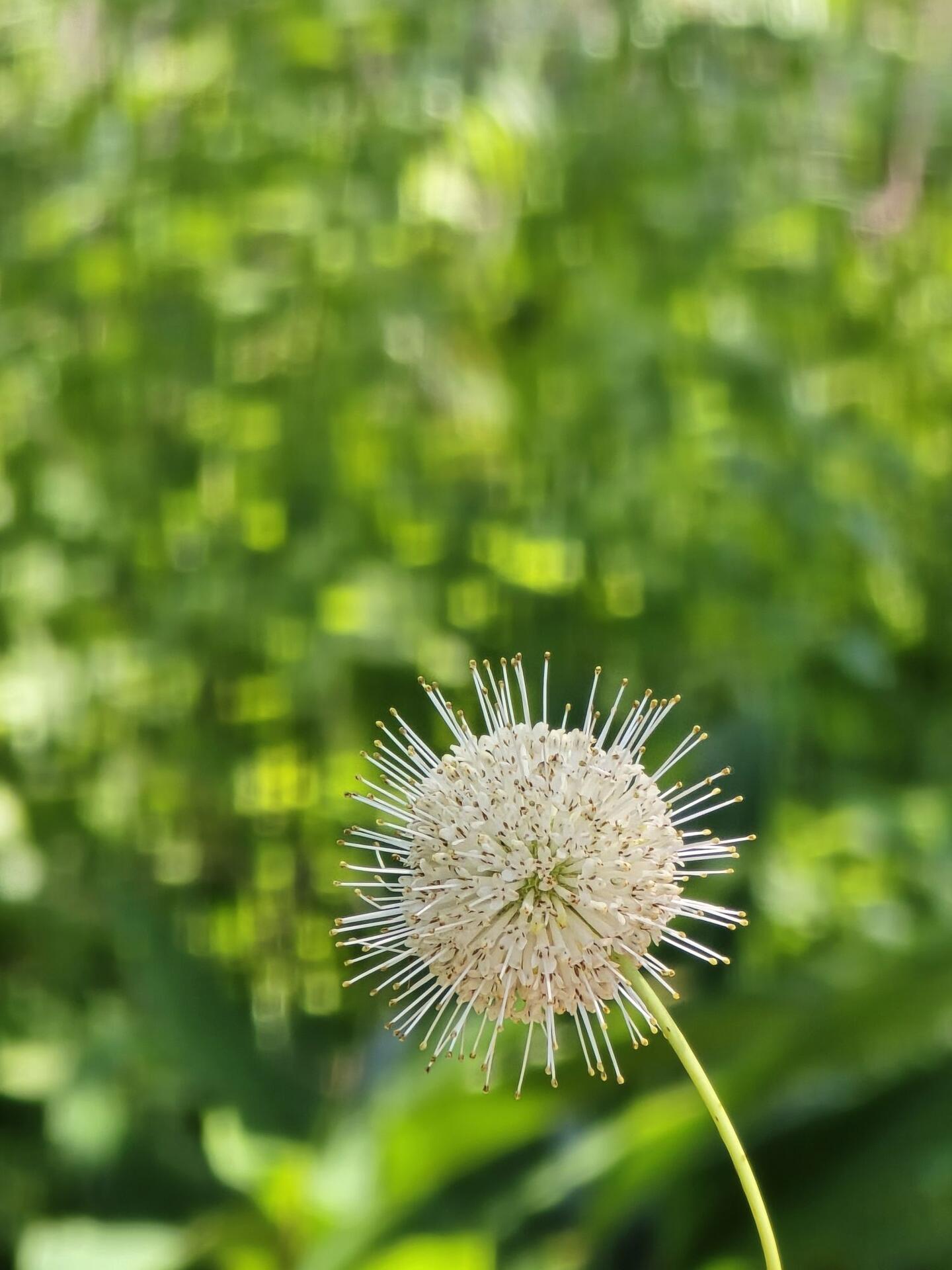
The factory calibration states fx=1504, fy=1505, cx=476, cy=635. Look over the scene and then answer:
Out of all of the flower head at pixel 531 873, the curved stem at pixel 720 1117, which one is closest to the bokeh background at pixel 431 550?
the flower head at pixel 531 873

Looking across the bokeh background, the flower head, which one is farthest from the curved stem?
the bokeh background

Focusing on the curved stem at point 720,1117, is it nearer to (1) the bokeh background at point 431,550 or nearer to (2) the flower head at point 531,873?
(2) the flower head at point 531,873

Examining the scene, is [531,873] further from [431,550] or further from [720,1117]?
[431,550]

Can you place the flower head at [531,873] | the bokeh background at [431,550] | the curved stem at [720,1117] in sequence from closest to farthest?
the curved stem at [720,1117] < the flower head at [531,873] < the bokeh background at [431,550]

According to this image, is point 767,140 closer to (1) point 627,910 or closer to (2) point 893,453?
(2) point 893,453

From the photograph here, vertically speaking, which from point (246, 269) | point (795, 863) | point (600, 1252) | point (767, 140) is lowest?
point (600, 1252)

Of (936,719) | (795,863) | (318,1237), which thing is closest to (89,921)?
(318,1237)

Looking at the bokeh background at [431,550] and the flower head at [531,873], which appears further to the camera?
the bokeh background at [431,550]
